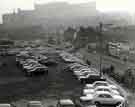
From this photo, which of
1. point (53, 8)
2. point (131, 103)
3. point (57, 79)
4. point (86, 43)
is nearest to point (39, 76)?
point (57, 79)

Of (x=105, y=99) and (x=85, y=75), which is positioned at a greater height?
(x=85, y=75)

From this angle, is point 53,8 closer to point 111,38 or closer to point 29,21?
point 29,21

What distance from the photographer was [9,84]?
2028 cm

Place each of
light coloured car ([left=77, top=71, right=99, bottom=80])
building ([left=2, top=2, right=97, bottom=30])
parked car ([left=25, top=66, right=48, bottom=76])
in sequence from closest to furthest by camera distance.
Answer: light coloured car ([left=77, top=71, right=99, bottom=80]) → parked car ([left=25, top=66, right=48, bottom=76]) → building ([left=2, top=2, right=97, bottom=30])

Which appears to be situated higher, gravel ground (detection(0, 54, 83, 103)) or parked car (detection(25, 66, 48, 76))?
parked car (detection(25, 66, 48, 76))

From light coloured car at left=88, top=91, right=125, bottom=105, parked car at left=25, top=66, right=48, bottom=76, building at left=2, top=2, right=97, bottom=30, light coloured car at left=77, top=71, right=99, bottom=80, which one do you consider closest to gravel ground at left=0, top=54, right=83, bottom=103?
light coloured car at left=77, top=71, right=99, bottom=80


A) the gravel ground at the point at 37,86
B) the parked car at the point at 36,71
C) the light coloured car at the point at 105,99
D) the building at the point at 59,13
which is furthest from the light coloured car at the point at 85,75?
the building at the point at 59,13

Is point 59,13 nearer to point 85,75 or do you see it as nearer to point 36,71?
point 36,71

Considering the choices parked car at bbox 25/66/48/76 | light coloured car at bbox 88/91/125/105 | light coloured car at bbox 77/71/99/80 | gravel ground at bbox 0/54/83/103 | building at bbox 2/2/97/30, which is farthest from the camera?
building at bbox 2/2/97/30

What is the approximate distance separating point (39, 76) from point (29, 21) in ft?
316

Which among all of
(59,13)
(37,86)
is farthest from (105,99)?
(59,13)

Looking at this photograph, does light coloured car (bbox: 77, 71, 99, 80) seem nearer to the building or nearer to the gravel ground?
the gravel ground

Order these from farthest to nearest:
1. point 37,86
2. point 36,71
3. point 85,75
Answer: point 36,71
point 85,75
point 37,86

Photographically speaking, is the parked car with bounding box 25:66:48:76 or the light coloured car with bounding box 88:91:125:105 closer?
the light coloured car with bounding box 88:91:125:105
